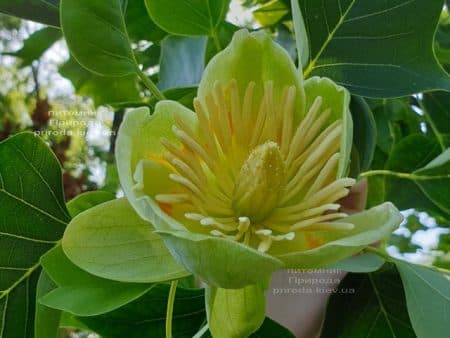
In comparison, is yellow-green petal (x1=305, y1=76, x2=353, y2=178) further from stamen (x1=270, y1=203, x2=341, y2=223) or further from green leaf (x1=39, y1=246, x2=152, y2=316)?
green leaf (x1=39, y1=246, x2=152, y2=316)

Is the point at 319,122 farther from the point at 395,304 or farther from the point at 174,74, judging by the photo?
the point at 174,74

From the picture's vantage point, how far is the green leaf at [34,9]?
545 mm

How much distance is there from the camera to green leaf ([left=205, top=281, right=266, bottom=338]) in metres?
0.39

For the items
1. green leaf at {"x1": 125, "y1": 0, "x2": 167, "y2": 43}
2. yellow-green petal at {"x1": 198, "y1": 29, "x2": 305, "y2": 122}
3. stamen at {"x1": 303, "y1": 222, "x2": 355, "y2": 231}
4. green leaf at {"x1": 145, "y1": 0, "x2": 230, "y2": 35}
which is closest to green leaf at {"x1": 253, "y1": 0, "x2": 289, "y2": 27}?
green leaf at {"x1": 125, "y1": 0, "x2": 167, "y2": 43}

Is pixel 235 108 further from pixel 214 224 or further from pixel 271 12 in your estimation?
pixel 271 12

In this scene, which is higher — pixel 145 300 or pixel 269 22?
pixel 269 22

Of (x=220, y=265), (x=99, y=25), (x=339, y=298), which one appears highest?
(x=99, y=25)

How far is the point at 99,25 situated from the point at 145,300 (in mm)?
217

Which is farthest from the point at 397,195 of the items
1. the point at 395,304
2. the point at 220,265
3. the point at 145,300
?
the point at 220,265

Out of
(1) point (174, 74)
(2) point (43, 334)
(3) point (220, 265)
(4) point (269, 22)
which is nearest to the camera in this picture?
(3) point (220, 265)

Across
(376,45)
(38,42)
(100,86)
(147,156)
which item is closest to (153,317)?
(147,156)

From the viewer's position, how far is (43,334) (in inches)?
18.6

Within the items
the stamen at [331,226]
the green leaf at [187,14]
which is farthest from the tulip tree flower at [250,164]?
the green leaf at [187,14]

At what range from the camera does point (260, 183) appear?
0.42 metres
